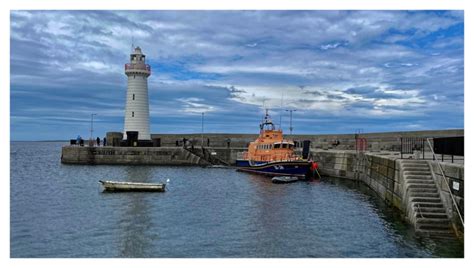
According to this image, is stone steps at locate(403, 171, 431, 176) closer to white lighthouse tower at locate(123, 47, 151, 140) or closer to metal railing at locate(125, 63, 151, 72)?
white lighthouse tower at locate(123, 47, 151, 140)

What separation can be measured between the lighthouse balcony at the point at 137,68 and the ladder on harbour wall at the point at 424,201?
3799cm

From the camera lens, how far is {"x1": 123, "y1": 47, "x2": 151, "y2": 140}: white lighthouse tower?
163 feet

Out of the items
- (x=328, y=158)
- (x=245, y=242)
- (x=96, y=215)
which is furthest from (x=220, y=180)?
(x=245, y=242)

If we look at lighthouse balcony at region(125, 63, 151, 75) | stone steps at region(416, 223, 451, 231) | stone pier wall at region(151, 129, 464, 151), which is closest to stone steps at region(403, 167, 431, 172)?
stone steps at region(416, 223, 451, 231)

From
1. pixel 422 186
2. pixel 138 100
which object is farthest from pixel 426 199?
pixel 138 100

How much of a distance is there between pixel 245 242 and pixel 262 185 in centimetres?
1603

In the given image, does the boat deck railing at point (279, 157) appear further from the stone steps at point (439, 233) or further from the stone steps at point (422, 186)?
the stone steps at point (439, 233)

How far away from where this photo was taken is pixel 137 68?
50125 millimetres

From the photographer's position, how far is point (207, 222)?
1764cm

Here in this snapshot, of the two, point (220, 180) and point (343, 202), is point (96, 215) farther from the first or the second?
point (220, 180)

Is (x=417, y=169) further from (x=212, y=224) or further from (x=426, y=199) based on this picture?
(x=212, y=224)

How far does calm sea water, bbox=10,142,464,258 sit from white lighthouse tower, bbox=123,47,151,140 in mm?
22081

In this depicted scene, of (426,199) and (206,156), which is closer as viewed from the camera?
(426,199)

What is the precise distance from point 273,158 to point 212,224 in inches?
876
